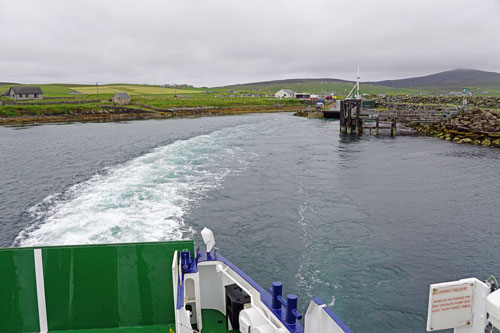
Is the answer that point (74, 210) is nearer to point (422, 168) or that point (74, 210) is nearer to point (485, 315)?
point (485, 315)

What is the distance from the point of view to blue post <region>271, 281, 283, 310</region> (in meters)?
7.31

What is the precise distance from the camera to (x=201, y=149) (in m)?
43.9

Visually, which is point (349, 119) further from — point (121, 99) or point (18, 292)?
point (121, 99)

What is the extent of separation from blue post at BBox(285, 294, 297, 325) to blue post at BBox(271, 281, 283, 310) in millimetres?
524

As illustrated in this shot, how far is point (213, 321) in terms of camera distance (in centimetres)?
920

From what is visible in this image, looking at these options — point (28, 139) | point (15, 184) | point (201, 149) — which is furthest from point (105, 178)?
point (28, 139)

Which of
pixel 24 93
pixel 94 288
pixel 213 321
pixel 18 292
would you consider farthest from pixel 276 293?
pixel 24 93

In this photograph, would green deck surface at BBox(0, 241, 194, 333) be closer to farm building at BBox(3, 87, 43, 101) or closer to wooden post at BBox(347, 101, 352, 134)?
wooden post at BBox(347, 101, 352, 134)

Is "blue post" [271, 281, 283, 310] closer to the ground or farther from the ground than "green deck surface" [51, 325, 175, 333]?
farther from the ground

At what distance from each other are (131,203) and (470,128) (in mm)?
48278

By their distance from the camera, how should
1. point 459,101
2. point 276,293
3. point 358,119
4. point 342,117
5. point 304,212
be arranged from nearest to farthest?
point 276,293 → point 304,212 → point 358,119 → point 342,117 → point 459,101

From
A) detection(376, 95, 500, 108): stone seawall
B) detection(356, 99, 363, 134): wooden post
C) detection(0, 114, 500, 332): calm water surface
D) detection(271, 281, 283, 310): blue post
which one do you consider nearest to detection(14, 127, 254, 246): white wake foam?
detection(0, 114, 500, 332): calm water surface

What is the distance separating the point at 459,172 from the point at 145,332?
31.0 meters

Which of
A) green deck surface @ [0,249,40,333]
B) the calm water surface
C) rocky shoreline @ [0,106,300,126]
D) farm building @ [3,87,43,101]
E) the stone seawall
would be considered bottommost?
the calm water surface
